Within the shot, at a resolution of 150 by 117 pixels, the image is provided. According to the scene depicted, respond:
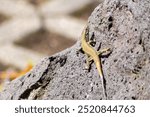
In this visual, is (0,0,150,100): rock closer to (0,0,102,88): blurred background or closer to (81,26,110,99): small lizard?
(81,26,110,99): small lizard

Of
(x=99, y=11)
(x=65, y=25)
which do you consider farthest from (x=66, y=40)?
(x=99, y=11)

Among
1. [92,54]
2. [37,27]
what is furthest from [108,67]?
[37,27]

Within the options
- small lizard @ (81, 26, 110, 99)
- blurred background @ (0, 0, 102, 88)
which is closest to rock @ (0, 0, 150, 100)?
small lizard @ (81, 26, 110, 99)

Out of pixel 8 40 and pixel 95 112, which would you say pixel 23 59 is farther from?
pixel 95 112

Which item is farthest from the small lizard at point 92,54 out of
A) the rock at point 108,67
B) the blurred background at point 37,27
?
the blurred background at point 37,27

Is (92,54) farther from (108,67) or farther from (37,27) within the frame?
(37,27)

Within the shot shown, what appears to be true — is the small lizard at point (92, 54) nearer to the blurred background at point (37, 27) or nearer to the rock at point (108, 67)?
the rock at point (108, 67)
